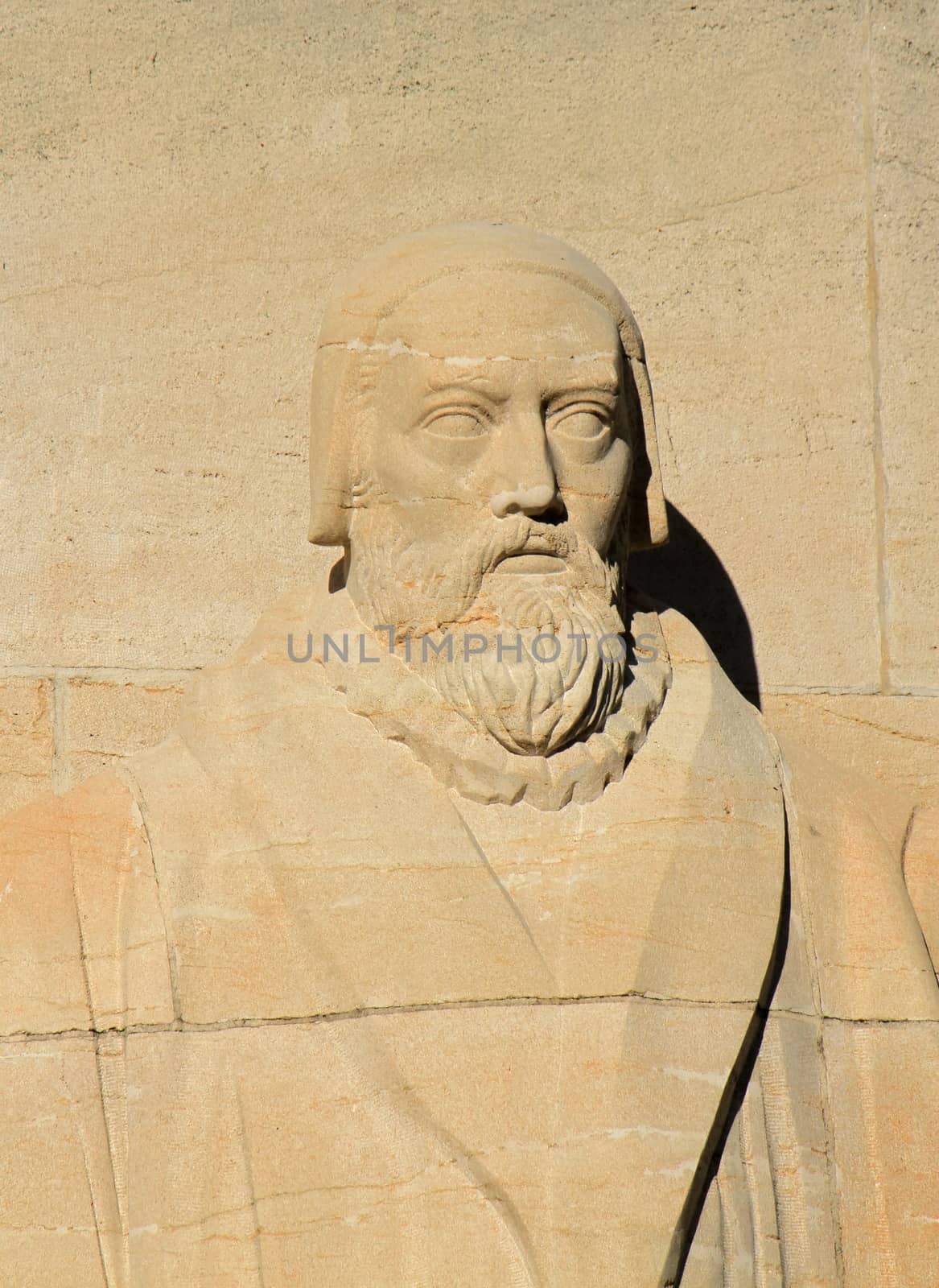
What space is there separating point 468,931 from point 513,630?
0.59 meters

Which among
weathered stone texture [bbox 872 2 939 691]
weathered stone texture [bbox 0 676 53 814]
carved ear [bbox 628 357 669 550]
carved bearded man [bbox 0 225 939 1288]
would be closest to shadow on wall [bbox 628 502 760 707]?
weathered stone texture [bbox 872 2 939 691]

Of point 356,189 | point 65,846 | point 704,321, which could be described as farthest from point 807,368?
point 65,846

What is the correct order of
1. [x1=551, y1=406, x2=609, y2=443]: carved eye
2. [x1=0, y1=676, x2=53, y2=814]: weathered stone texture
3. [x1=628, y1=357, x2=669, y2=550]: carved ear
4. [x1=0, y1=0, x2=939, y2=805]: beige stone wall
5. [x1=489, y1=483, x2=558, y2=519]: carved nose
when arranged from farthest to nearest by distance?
[x1=0, y1=0, x2=939, y2=805]: beige stone wall → [x1=0, y1=676, x2=53, y2=814]: weathered stone texture → [x1=628, y1=357, x2=669, y2=550]: carved ear → [x1=551, y1=406, x2=609, y2=443]: carved eye → [x1=489, y1=483, x2=558, y2=519]: carved nose

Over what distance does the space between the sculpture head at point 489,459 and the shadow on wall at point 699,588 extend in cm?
112

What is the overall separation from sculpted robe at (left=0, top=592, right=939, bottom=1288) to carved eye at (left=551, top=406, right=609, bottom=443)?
60 centimetres

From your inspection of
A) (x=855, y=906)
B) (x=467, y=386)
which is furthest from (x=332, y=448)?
(x=855, y=906)

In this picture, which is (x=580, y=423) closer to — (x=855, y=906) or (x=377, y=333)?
(x=377, y=333)

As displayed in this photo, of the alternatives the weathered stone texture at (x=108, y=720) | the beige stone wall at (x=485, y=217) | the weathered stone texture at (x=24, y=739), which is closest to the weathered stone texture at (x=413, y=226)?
the beige stone wall at (x=485, y=217)

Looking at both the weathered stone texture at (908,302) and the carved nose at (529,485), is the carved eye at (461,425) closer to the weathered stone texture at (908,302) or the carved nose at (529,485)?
the carved nose at (529,485)

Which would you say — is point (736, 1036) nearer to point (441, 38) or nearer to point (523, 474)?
point (523, 474)

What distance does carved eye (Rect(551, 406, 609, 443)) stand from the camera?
4.79 metres

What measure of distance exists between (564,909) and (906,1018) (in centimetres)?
74

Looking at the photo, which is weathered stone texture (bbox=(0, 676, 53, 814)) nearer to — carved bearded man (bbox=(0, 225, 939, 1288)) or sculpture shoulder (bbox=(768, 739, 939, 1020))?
carved bearded man (bbox=(0, 225, 939, 1288))

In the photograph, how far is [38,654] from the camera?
5836mm
